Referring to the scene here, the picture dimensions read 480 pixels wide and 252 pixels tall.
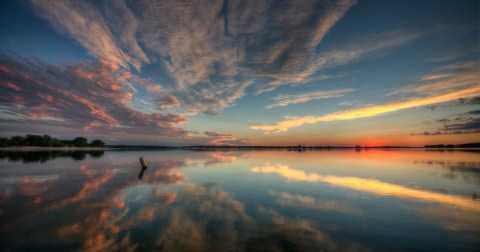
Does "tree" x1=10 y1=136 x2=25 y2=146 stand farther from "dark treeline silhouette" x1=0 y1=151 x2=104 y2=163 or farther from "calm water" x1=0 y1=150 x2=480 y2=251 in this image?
"calm water" x1=0 y1=150 x2=480 y2=251

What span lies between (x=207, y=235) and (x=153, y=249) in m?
2.41

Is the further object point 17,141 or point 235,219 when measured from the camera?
point 17,141

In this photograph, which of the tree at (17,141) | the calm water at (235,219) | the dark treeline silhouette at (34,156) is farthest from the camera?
the tree at (17,141)

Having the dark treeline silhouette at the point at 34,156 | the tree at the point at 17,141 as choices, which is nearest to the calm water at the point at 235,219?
the dark treeline silhouette at the point at 34,156

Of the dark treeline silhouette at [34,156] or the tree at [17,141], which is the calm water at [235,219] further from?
the tree at [17,141]

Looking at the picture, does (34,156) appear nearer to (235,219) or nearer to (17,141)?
(235,219)

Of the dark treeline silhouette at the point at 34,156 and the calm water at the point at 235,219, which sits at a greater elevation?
the dark treeline silhouette at the point at 34,156

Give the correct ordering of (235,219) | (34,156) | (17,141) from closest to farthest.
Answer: (235,219) < (34,156) < (17,141)

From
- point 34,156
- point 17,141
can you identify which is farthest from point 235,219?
point 17,141

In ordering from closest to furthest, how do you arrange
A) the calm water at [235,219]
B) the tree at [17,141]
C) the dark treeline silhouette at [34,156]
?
1. the calm water at [235,219]
2. the dark treeline silhouette at [34,156]
3. the tree at [17,141]

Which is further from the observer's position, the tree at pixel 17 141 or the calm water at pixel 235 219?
the tree at pixel 17 141

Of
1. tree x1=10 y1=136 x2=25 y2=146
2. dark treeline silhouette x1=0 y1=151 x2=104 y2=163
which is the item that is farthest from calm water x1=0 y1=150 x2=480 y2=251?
tree x1=10 y1=136 x2=25 y2=146

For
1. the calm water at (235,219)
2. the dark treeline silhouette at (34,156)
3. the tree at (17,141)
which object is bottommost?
the calm water at (235,219)

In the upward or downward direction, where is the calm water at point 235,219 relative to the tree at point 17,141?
downward
